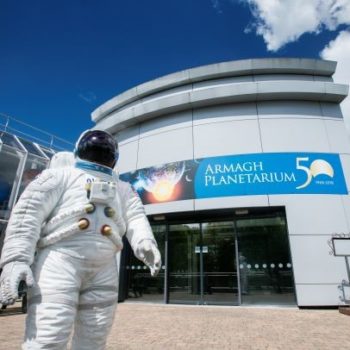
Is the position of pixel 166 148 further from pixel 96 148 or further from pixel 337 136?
pixel 96 148

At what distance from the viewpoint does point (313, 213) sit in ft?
27.5

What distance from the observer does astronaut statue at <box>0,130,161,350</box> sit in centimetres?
164

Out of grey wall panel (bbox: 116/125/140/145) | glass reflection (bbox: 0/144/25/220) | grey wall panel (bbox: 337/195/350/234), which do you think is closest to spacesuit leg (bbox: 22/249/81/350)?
grey wall panel (bbox: 337/195/350/234)

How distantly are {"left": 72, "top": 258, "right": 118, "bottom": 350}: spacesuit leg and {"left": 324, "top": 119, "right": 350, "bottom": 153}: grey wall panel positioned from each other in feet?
31.2

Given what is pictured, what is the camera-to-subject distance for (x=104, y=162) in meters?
2.31

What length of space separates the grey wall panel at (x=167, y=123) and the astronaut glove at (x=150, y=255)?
8.81 meters

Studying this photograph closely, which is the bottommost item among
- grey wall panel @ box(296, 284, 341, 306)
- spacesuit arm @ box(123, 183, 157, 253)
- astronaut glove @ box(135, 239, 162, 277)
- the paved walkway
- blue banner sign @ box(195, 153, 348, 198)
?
the paved walkway

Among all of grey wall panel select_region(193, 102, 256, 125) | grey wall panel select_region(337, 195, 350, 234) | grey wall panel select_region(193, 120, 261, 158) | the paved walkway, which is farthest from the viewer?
grey wall panel select_region(193, 102, 256, 125)

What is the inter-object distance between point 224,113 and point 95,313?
943 centimetres

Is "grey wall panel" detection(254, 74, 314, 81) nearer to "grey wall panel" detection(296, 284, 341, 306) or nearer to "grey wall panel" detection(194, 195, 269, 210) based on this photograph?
"grey wall panel" detection(194, 195, 269, 210)

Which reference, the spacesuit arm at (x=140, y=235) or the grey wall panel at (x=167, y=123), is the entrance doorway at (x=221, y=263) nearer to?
the grey wall panel at (x=167, y=123)

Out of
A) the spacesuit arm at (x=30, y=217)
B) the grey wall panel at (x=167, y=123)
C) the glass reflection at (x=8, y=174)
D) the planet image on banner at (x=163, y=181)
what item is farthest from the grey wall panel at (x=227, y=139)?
the spacesuit arm at (x=30, y=217)

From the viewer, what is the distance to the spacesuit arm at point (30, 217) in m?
1.73

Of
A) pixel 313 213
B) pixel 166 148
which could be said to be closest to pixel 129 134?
pixel 166 148
